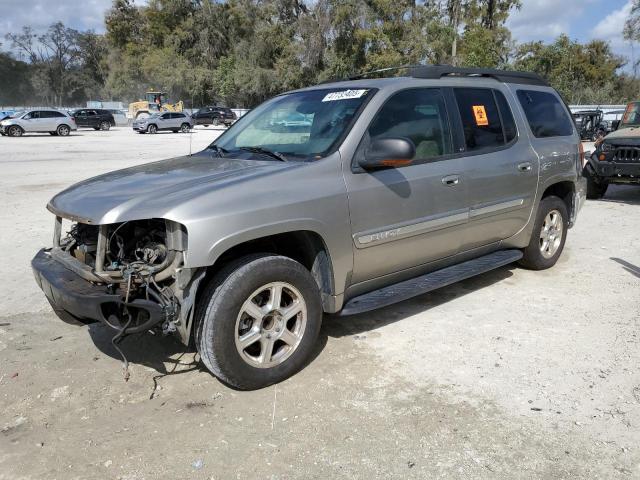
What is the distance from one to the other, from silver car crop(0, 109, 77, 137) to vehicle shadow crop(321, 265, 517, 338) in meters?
31.3

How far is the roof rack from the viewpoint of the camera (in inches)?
173

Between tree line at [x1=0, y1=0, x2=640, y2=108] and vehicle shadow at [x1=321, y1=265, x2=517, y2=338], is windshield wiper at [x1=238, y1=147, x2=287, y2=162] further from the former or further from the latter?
tree line at [x1=0, y1=0, x2=640, y2=108]

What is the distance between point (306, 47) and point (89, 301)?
5361cm

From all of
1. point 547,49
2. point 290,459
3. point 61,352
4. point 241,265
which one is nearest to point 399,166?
point 241,265

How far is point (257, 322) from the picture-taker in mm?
3352

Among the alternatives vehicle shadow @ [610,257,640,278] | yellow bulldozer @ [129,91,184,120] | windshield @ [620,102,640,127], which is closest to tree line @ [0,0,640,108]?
yellow bulldozer @ [129,91,184,120]

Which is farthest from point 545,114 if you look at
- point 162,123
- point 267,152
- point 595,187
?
point 162,123

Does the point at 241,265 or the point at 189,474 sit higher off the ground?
the point at 241,265

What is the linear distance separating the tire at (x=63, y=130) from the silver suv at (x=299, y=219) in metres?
31.0

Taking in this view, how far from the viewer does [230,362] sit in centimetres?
321

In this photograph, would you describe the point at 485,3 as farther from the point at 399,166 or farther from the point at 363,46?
the point at 399,166

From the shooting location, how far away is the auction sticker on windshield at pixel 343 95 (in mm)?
4035

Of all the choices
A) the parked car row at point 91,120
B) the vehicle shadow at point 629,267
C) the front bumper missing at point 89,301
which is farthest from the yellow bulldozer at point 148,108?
the front bumper missing at point 89,301

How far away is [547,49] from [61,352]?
50273mm
